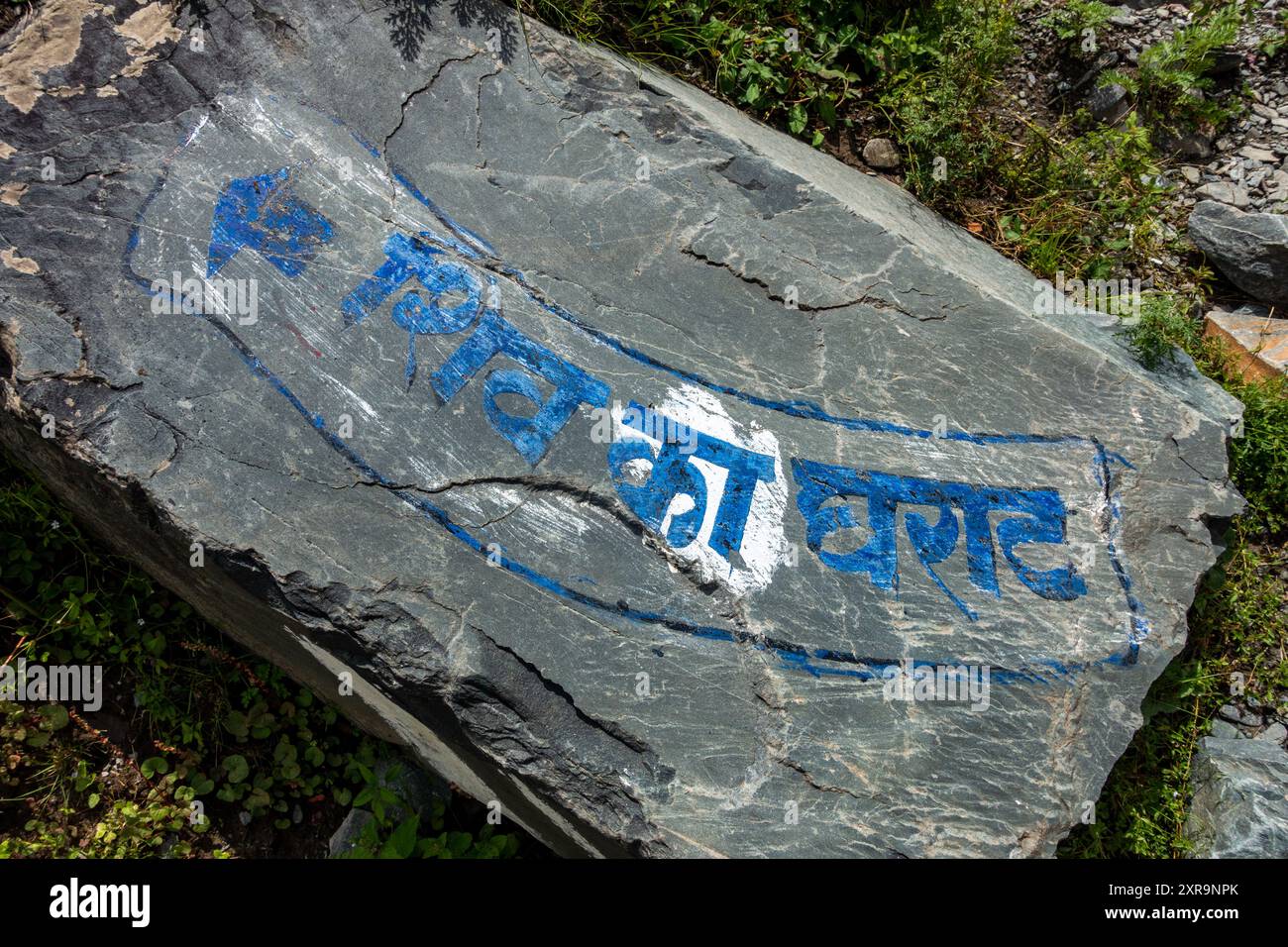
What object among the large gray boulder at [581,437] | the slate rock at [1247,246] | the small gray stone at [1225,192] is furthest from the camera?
the small gray stone at [1225,192]

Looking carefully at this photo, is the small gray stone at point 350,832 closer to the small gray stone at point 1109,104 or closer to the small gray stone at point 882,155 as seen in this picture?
the small gray stone at point 882,155

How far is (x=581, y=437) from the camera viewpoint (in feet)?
9.80

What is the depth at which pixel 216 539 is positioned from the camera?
2.74 m

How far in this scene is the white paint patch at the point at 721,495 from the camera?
2922 mm

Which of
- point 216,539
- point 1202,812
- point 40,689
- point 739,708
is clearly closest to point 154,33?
point 216,539

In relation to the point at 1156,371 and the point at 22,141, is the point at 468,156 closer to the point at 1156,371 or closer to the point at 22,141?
the point at 22,141

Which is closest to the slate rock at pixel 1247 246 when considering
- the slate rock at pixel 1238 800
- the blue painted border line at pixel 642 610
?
the blue painted border line at pixel 642 610

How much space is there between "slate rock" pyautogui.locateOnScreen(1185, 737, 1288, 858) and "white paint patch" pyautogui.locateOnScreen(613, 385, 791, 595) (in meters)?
1.68

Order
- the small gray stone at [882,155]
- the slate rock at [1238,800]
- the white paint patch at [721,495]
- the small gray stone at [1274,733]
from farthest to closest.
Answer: the small gray stone at [882,155] → the small gray stone at [1274,733] → the slate rock at [1238,800] → the white paint patch at [721,495]

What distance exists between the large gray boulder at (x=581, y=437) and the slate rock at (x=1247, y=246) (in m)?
0.90

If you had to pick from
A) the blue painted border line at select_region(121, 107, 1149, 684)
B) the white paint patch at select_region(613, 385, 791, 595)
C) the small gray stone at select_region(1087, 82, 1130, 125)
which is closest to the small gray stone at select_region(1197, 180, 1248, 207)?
the small gray stone at select_region(1087, 82, 1130, 125)

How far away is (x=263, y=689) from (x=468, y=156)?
1.85 metres

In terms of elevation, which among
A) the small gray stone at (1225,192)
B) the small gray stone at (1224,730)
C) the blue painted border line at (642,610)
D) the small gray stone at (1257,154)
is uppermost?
the small gray stone at (1257,154)

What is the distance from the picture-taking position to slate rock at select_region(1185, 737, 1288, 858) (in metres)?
3.23
